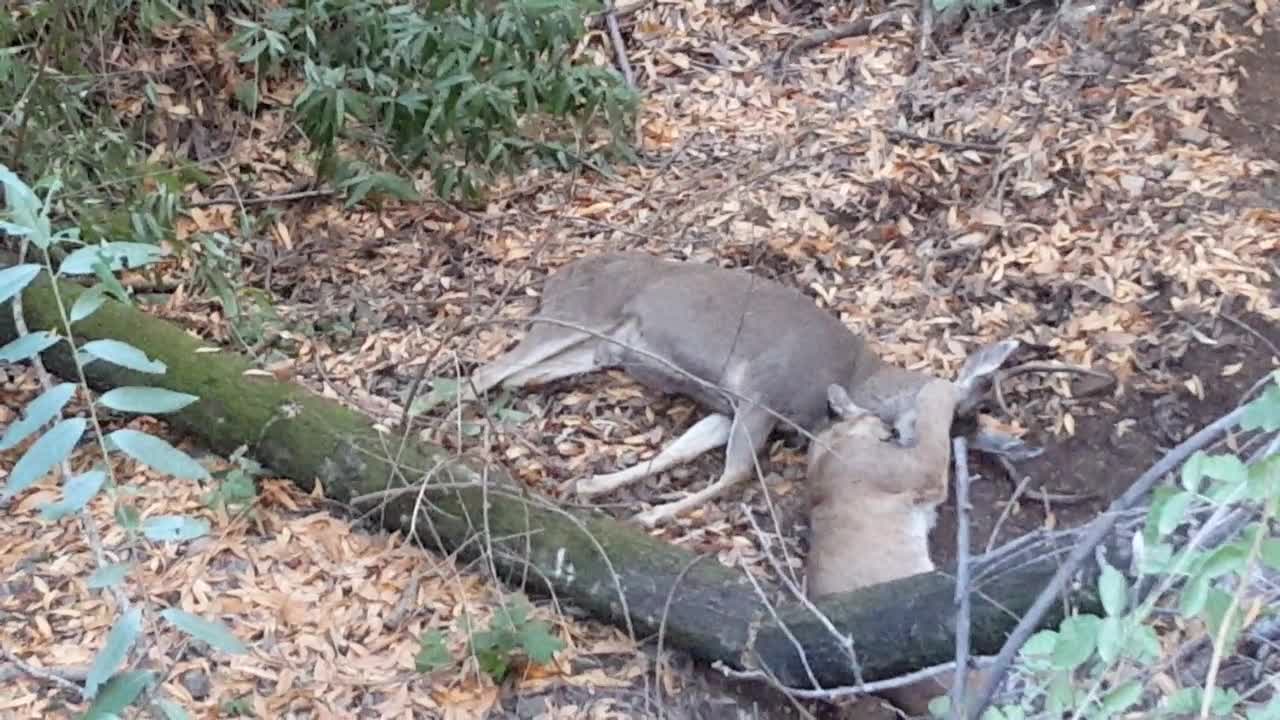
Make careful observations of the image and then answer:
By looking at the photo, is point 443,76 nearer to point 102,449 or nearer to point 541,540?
point 541,540

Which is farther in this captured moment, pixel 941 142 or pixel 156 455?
pixel 941 142

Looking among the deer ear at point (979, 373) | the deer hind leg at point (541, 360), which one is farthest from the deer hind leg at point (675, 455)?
the deer ear at point (979, 373)

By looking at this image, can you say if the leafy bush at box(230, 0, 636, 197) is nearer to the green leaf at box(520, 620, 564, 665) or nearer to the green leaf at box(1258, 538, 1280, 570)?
the green leaf at box(520, 620, 564, 665)

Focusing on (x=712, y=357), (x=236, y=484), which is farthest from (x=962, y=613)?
(x=236, y=484)

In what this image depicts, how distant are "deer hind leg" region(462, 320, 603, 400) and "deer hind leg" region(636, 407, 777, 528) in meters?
0.68

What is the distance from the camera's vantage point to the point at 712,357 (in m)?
4.92

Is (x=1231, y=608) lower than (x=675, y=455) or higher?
higher

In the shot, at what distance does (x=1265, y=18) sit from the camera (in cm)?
610

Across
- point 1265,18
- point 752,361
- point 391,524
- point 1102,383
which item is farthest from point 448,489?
point 1265,18

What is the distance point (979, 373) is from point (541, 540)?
1547mm

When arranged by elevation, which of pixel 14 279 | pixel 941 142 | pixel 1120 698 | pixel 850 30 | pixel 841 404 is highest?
pixel 14 279

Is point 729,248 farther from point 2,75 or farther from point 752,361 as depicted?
point 2,75

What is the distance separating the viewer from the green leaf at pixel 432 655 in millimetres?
3859

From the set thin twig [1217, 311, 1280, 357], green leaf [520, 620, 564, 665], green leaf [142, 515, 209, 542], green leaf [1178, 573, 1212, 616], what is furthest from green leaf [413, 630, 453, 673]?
thin twig [1217, 311, 1280, 357]
